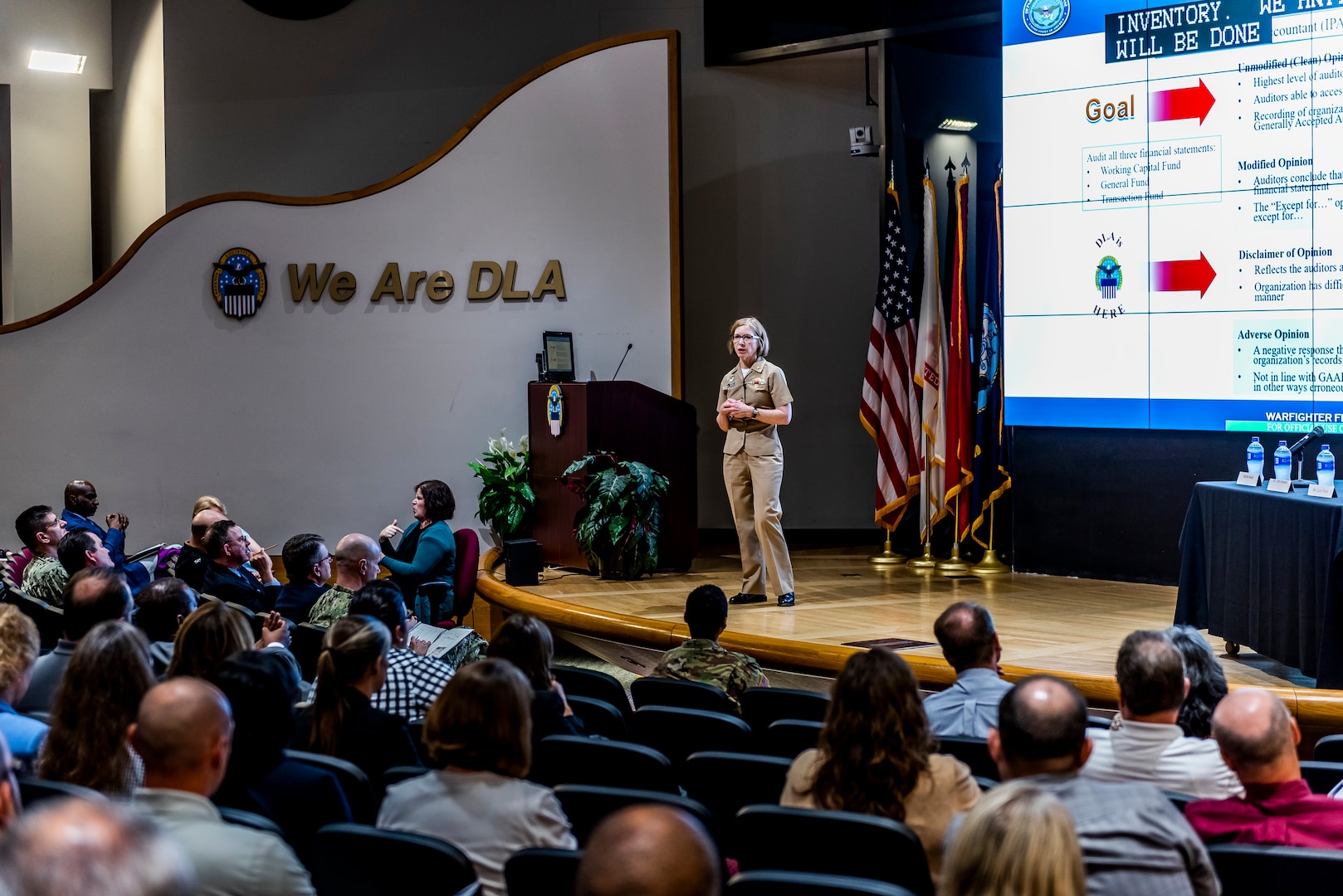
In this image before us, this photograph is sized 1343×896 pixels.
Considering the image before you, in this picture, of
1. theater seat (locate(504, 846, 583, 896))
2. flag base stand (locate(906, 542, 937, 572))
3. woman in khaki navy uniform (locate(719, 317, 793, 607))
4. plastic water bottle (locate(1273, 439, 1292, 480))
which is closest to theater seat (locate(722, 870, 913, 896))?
theater seat (locate(504, 846, 583, 896))

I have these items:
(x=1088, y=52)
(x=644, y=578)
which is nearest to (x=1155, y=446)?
(x=1088, y=52)

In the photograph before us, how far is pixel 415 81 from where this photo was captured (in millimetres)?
10297

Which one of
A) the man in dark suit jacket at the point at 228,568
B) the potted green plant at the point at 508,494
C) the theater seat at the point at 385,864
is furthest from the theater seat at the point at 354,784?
the potted green plant at the point at 508,494

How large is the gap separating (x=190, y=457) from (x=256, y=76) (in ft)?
11.1

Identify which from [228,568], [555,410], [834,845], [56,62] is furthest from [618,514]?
[56,62]

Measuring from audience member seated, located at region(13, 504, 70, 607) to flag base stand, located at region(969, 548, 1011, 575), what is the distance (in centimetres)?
497

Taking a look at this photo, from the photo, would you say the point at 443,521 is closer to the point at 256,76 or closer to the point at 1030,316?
the point at 1030,316

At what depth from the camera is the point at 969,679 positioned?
3.11 meters

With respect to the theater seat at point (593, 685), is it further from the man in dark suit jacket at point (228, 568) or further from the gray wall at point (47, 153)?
the gray wall at point (47, 153)

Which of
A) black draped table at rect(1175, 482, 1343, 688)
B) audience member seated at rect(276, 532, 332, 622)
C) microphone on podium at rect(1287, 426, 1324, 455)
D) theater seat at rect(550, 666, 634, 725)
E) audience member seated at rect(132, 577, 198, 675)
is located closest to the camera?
audience member seated at rect(132, 577, 198, 675)

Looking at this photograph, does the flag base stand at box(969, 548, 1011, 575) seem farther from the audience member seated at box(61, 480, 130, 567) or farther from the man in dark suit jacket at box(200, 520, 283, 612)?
the audience member seated at box(61, 480, 130, 567)

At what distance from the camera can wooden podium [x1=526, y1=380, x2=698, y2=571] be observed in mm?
7652

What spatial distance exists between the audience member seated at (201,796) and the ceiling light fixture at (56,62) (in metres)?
10.1

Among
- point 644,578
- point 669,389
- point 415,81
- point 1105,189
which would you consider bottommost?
point 644,578
